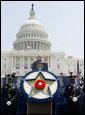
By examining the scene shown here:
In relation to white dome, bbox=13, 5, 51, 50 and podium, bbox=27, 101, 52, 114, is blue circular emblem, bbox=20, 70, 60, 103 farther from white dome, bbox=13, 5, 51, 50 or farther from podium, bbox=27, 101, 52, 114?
white dome, bbox=13, 5, 51, 50

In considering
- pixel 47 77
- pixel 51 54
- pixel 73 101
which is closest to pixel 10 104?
pixel 47 77

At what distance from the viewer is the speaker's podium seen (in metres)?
4.86

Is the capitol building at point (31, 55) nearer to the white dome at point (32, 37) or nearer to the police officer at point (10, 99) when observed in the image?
the white dome at point (32, 37)

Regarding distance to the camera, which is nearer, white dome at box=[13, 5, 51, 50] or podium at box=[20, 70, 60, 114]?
podium at box=[20, 70, 60, 114]

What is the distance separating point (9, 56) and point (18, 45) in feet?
30.2

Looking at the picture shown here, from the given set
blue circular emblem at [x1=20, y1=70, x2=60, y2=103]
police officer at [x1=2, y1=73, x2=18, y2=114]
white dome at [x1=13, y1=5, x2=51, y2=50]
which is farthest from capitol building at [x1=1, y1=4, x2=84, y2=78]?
blue circular emblem at [x1=20, y1=70, x2=60, y2=103]

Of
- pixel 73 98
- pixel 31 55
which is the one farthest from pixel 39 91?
pixel 31 55

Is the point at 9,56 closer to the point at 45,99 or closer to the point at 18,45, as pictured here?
the point at 18,45

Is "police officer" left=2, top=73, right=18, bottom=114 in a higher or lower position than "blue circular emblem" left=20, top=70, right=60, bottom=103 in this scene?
lower

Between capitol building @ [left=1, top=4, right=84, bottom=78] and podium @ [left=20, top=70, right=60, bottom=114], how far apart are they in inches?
2585

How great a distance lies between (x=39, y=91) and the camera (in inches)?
197

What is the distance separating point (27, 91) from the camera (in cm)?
490

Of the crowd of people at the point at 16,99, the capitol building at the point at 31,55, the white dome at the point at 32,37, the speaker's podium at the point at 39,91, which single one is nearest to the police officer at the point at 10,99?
the crowd of people at the point at 16,99

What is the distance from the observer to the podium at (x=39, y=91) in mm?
4855
